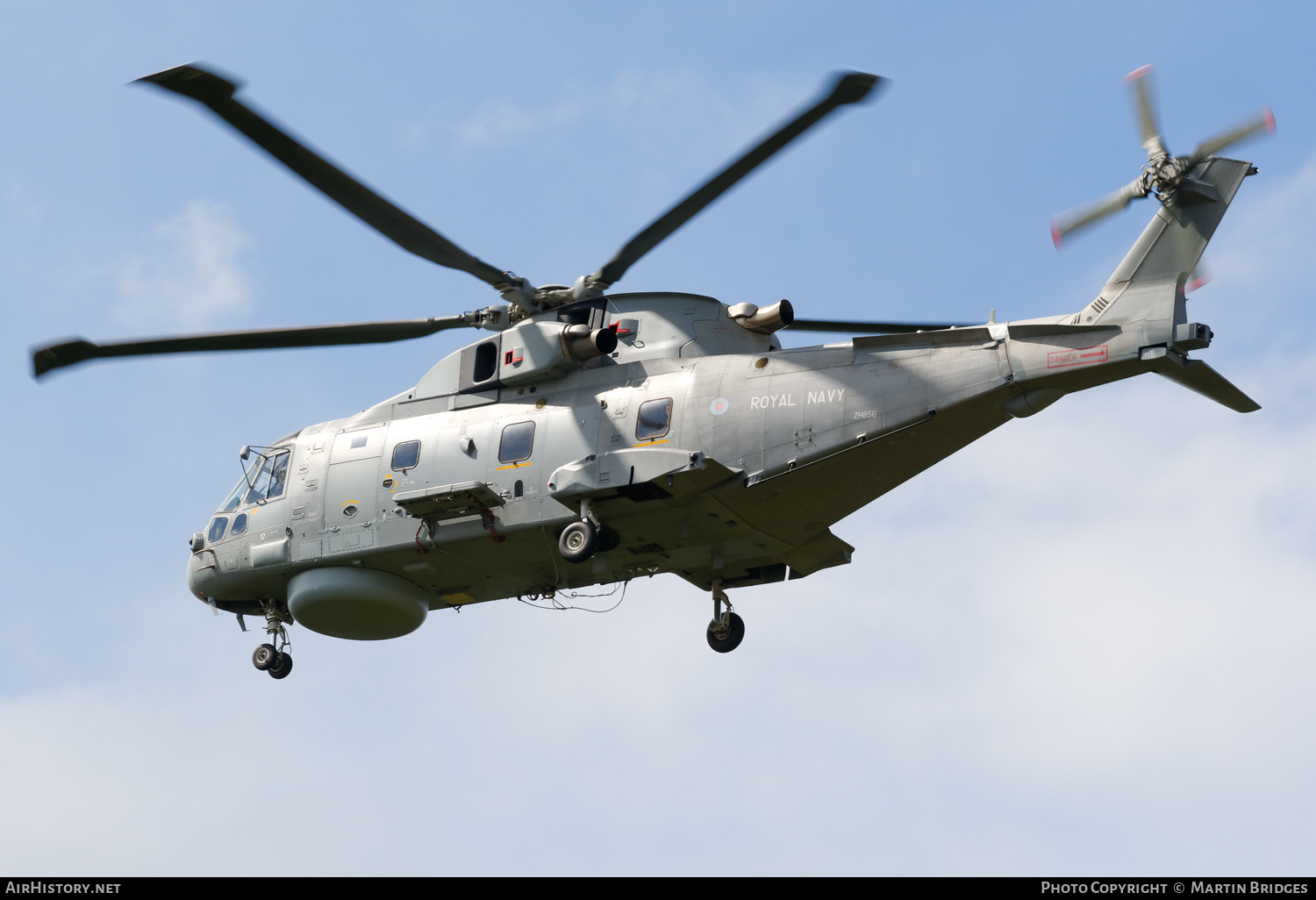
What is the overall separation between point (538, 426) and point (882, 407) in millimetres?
5665

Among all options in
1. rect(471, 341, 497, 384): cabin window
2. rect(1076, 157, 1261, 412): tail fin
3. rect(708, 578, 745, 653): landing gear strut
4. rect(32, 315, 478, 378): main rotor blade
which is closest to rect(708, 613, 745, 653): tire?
rect(708, 578, 745, 653): landing gear strut

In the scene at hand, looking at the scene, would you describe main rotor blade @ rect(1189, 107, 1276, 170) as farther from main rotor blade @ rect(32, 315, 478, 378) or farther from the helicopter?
main rotor blade @ rect(32, 315, 478, 378)

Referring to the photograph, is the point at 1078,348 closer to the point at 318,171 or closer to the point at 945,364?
the point at 945,364

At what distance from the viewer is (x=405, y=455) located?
2800cm

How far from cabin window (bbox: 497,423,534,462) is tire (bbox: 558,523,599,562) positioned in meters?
1.75

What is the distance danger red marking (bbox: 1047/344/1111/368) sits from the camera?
77.4 ft

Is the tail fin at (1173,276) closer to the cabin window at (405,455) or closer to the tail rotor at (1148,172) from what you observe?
the tail rotor at (1148,172)

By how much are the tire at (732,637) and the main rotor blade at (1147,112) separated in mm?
10039

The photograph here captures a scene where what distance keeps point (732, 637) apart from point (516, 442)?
496 cm

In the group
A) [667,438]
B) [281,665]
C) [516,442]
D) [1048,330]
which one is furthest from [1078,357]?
[281,665]

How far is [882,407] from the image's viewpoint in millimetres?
24672
